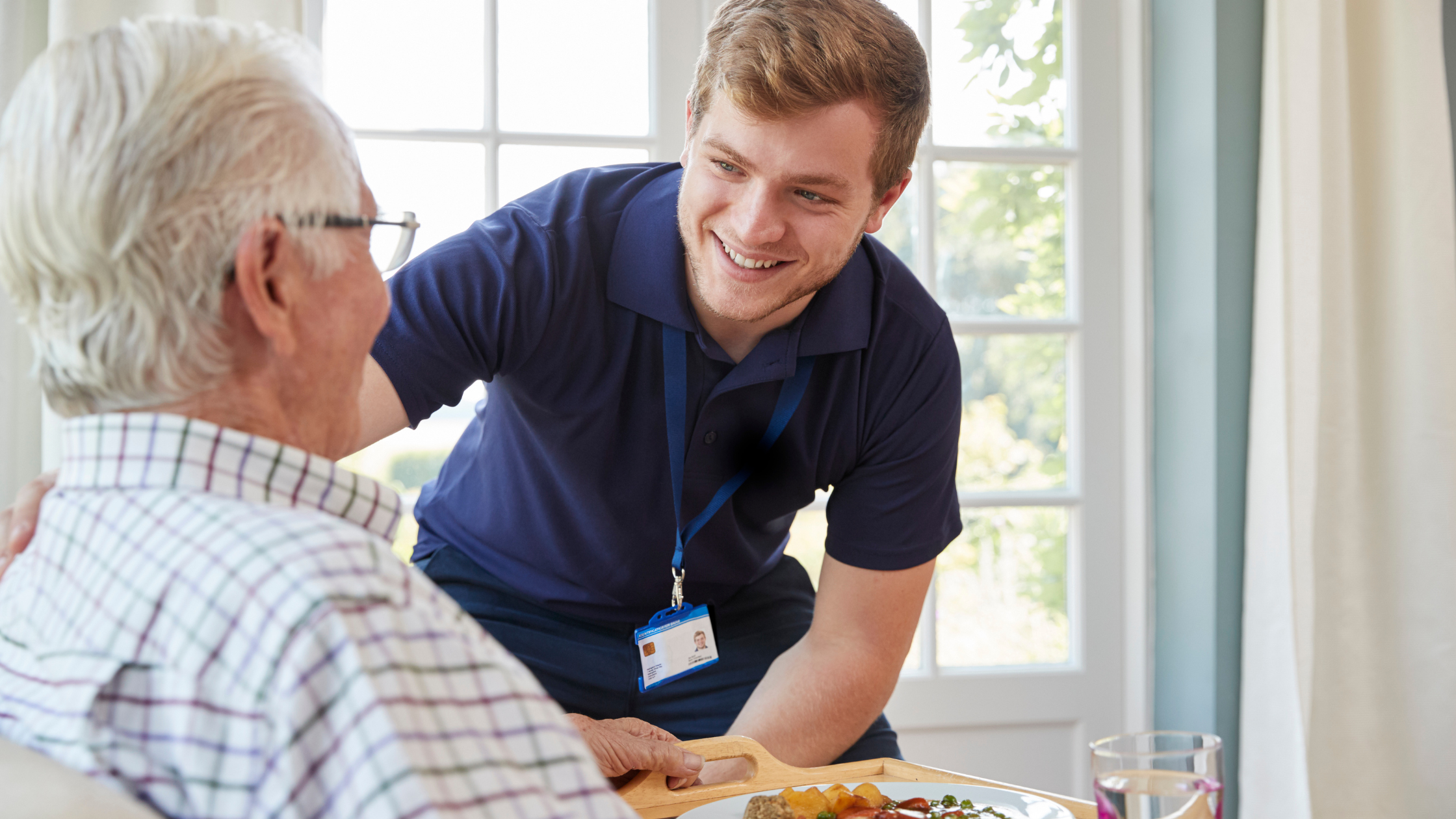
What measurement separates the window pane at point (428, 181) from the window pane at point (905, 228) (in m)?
0.91

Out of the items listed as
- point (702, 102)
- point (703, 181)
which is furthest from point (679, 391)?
point (702, 102)

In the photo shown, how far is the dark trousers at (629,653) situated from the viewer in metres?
1.52

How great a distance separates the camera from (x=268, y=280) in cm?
70

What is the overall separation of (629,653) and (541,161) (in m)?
1.16

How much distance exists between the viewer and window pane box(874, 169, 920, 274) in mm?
2363

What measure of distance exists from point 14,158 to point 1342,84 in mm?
2299

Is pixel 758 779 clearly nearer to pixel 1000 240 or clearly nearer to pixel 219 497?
→ pixel 219 497

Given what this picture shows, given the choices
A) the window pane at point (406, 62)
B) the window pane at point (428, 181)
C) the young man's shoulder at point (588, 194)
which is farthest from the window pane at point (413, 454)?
the young man's shoulder at point (588, 194)

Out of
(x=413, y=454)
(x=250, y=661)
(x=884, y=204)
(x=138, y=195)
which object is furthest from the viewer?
(x=413, y=454)

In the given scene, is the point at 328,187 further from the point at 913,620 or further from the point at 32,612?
the point at 913,620

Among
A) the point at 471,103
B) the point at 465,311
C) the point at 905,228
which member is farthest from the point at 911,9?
the point at 465,311

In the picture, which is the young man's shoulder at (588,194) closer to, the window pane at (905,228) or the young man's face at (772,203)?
the young man's face at (772,203)

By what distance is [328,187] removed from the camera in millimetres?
727

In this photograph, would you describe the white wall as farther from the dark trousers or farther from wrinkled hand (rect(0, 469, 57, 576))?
wrinkled hand (rect(0, 469, 57, 576))
